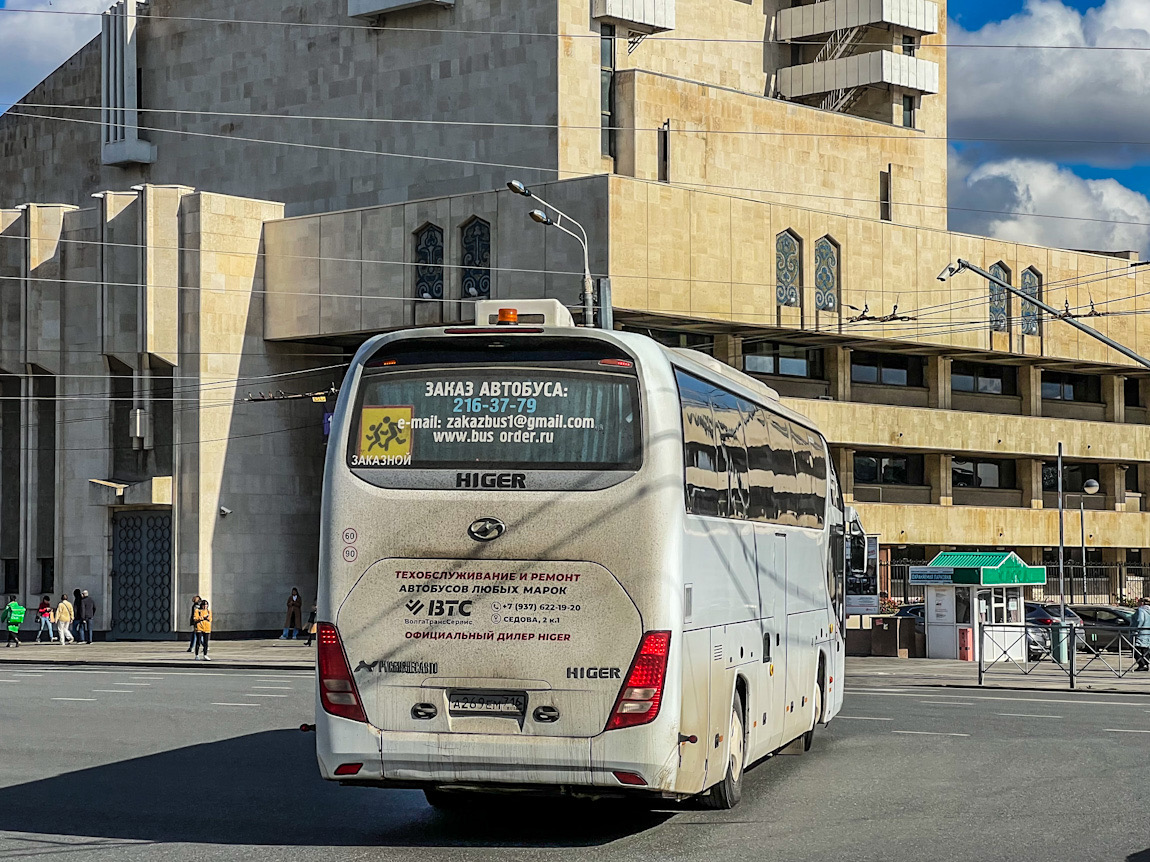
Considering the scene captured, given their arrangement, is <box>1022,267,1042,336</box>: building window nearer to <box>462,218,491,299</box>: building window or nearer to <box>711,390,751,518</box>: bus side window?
<box>462,218,491,299</box>: building window

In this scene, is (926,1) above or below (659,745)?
above

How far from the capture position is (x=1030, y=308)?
63719 mm

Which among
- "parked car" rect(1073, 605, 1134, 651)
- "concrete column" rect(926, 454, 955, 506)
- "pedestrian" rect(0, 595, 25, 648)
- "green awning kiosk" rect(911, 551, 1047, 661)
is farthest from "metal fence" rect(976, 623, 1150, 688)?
"pedestrian" rect(0, 595, 25, 648)

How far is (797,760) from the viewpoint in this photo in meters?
16.5

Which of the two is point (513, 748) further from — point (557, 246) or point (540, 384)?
point (557, 246)

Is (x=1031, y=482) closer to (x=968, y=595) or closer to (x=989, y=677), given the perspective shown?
(x=968, y=595)

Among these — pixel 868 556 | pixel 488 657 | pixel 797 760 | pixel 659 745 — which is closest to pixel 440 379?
pixel 488 657

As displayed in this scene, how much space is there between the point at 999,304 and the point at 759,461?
165 feet

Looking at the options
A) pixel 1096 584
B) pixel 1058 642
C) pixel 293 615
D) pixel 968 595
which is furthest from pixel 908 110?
pixel 1058 642

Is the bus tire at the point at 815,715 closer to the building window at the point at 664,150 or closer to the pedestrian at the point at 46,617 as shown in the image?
the pedestrian at the point at 46,617

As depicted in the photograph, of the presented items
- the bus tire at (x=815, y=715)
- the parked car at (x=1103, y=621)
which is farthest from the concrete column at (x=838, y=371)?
the bus tire at (x=815, y=715)

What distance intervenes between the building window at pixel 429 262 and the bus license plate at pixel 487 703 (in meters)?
38.5

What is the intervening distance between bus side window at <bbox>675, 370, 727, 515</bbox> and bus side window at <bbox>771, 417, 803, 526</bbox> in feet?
7.88

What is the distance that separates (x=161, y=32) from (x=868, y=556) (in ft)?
117
